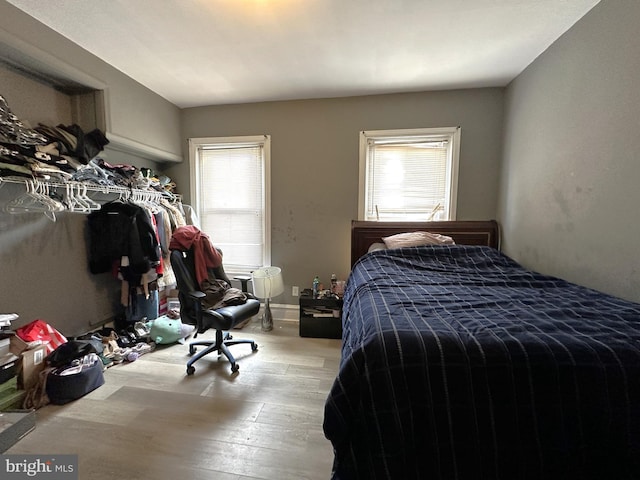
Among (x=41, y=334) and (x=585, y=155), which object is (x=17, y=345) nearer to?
(x=41, y=334)

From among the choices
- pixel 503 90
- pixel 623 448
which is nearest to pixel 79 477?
pixel 623 448

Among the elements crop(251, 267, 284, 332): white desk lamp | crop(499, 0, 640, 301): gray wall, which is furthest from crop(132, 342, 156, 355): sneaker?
crop(499, 0, 640, 301): gray wall

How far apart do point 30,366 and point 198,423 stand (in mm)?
1166

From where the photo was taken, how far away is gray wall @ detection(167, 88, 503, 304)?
2.78 m

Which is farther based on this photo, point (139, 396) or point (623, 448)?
point (139, 396)

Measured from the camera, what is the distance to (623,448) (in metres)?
0.82

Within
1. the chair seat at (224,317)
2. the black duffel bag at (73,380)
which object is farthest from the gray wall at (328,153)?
the black duffel bag at (73,380)

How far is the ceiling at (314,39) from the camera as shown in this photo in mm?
1661

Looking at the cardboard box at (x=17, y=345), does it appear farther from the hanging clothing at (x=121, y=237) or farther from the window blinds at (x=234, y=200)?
the window blinds at (x=234, y=200)

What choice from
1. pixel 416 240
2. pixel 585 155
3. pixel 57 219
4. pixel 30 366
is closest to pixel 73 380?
pixel 30 366

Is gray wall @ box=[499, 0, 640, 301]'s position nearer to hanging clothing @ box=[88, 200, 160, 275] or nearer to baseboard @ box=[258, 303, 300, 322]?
baseboard @ box=[258, 303, 300, 322]

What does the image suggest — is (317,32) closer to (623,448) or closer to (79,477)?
(623,448)

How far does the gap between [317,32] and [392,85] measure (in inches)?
41.9

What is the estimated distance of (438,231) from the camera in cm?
279
